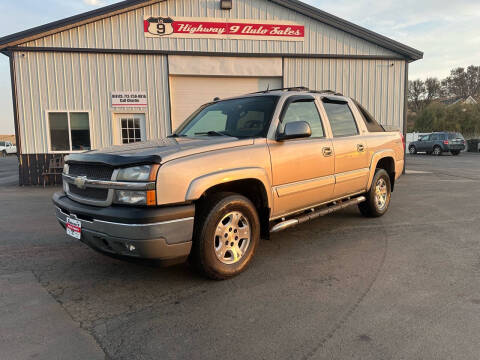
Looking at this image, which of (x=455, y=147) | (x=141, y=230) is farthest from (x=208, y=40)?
(x=455, y=147)

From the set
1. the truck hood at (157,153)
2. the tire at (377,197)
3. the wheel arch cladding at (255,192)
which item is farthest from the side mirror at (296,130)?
the tire at (377,197)

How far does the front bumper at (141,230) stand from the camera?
2.67 meters

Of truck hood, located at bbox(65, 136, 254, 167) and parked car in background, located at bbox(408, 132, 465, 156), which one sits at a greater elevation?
truck hood, located at bbox(65, 136, 254, 167)

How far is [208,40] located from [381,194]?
27.0 ft

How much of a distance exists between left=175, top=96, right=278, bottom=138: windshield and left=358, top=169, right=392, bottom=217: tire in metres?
2.49

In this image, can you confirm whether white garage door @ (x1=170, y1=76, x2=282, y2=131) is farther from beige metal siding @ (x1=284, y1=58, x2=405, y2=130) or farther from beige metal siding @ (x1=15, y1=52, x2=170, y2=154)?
beige metal siding @ (x1=284, y1=58, x2=405, y2=130)

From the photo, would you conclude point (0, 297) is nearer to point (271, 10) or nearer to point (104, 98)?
point (104, 98)

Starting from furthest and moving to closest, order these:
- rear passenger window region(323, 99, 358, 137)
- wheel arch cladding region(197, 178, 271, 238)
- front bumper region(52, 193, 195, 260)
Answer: rear passenger window region(323, 99, 358, 137)
wheel arch cladding region(197, 178, 271, 238)
front bumper region(52, 193, 195, 260)

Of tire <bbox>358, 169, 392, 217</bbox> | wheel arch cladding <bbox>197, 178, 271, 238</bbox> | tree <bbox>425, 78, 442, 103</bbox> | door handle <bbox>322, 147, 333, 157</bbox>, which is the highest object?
tree <bbox>425, 78, 442, 103</bbox>

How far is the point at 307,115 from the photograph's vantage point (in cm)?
429

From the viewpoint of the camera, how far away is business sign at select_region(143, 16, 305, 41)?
1098 centimetres

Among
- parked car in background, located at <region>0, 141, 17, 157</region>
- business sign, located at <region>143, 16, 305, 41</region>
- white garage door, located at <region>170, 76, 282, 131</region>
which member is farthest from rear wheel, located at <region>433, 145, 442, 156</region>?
parked car in background, located at <region>0, 141, 17, 157</region>

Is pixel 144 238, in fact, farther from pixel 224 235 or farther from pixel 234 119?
pixel 234 119

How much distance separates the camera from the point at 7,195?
346 inches
